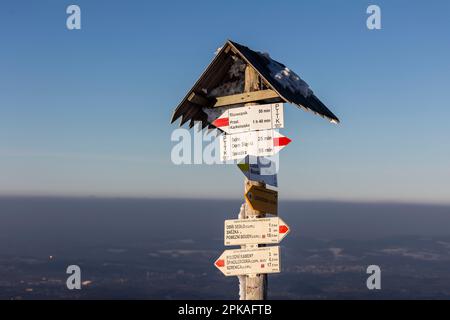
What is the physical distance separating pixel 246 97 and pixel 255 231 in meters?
2.72

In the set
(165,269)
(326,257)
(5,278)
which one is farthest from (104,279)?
(326,257)

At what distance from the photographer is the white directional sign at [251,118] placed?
1113 cm

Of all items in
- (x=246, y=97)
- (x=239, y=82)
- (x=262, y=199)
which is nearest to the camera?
(x=262, y=199)

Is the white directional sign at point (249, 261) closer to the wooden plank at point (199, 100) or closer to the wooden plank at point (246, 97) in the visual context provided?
the wooden plank at point (246, 97)

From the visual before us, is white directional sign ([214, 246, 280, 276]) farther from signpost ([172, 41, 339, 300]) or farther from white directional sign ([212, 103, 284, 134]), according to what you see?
white directional sign ([212, 103, 284, 134])

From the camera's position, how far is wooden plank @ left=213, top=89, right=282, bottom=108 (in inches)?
447

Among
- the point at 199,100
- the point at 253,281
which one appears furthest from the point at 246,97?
the point at 253,281

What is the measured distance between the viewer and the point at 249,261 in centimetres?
1083

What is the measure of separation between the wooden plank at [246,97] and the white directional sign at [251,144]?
699 millimetres

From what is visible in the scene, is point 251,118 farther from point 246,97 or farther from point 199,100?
point 199,100

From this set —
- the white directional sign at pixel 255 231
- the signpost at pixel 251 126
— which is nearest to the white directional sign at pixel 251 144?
the signpost at pixel 251 126

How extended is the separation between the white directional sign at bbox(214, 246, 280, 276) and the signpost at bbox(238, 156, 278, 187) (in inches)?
53.4
